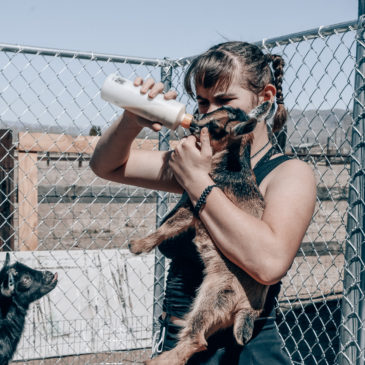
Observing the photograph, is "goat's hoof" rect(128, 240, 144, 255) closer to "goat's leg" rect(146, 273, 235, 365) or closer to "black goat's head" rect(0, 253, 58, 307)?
"goat's leg" rect(146, 273, 235, 365)

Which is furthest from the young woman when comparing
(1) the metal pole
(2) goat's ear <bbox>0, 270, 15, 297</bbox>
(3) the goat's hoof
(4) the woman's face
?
(2) goat's ear <bbox>0, 270, 15, 297</bbox>

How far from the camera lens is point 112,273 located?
4.38 metres

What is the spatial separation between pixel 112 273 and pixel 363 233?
8.62ft

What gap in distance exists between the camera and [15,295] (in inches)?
158

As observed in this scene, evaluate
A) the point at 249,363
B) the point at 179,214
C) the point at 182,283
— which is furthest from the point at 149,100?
the point at 249,363

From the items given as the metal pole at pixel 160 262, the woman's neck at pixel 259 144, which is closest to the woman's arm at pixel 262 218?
the woman's neck at pixel 259 144

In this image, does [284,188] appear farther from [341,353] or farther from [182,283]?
[341,353]

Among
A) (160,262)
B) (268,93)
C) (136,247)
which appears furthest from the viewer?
(160,262)

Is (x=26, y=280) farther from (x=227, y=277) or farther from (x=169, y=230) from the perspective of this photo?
(x=227, y=277)

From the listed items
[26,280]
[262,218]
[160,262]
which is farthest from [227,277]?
[26,280]

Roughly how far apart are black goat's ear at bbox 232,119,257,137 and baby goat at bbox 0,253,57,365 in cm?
266

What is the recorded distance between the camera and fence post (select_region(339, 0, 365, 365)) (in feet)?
7.38

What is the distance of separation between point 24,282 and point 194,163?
8.88ft

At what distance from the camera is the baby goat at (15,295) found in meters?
3.83
